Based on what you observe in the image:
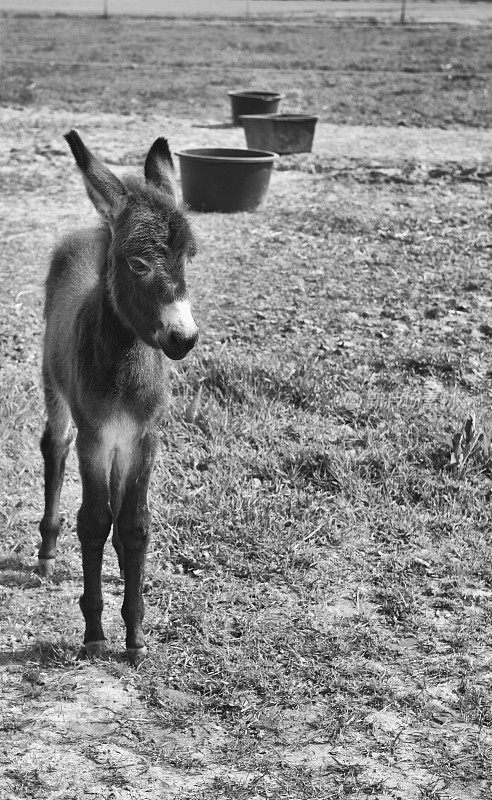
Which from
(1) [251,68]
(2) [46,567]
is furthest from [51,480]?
(1) [251,68]

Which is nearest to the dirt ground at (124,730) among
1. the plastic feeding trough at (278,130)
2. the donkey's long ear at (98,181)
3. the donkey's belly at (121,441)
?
the donkey's belly at (121,441)

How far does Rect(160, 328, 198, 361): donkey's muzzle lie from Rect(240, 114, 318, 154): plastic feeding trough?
357 inches

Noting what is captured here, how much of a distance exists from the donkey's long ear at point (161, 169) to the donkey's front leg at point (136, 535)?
888 millimetres

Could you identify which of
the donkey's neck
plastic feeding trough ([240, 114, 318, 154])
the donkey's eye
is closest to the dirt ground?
the donkey's neck

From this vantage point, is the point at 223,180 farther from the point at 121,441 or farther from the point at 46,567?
the point at 121,441

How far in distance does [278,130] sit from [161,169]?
8476 mm

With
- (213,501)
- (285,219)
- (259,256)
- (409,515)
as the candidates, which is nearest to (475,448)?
(409,515)

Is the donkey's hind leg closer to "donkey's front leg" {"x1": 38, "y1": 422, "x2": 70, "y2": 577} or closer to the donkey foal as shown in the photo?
"donkey's front leg" {"x1": 38, "y1": 422, "x2": 70, "y2": 577}

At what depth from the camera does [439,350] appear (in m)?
6.36

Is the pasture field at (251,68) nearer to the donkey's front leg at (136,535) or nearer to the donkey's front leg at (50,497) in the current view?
the donkey's front leg at (50,497)

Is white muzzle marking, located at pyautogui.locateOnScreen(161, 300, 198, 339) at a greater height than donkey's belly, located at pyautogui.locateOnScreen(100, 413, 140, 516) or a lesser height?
greater

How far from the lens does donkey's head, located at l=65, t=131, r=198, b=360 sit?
304cm

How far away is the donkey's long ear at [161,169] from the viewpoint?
350cm

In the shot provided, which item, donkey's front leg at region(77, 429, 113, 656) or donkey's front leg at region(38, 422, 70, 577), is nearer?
donkey's front leg at region(77, 429, 113, 656)
